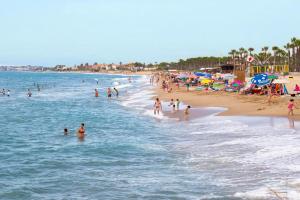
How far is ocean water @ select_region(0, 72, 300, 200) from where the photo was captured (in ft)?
44.2

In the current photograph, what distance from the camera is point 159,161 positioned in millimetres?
17938

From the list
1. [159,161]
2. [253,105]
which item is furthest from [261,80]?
[159,161]

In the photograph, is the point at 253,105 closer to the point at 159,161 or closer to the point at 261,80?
the point at 261,80

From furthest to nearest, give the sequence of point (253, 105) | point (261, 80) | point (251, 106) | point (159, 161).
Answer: point (261, 80), point (253, 105), point (251, 106), point (159, 161)

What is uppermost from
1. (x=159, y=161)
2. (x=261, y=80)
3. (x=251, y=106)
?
(x=261, y=80)

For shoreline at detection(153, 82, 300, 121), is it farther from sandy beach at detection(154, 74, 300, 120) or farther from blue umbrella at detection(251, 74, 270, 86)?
blue umbrella at detection(251, 74, 270, 86)

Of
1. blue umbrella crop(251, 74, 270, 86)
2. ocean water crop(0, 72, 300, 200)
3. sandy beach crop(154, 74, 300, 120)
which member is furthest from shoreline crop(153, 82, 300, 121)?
ocean water crop(0, 72, 300, 200)

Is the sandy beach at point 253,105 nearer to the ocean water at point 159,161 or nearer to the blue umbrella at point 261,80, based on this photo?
the blue umbrella at point 261,80

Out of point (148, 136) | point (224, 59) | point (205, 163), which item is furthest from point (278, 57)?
point (205, 163)

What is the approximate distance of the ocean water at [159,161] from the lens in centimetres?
1348

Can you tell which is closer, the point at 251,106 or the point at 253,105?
the point at 251,106

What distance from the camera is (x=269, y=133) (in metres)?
22.2

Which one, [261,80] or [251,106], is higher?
[261,80]

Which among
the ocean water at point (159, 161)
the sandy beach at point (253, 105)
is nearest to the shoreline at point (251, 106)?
the sandy beach at point (253, 105)
